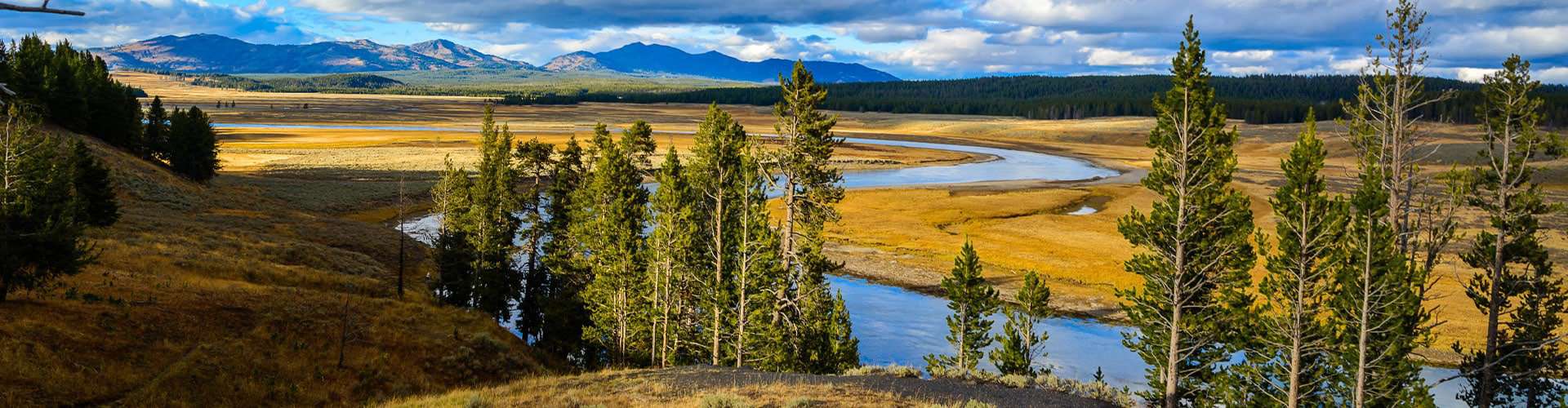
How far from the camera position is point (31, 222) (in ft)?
86.7

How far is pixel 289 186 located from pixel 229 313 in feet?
212

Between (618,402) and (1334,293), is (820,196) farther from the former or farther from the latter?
(1334,293)

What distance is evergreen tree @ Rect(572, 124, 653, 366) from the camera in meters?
38.2

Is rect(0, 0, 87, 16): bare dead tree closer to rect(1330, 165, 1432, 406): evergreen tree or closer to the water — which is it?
rect(1330, 165, 1432, 406): evergreen tree

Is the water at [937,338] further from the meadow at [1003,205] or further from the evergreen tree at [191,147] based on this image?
the evergreen tree at [191,147]

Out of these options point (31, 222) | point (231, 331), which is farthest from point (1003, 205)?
point (31, 222)

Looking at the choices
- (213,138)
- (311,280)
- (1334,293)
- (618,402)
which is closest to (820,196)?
(618,402)

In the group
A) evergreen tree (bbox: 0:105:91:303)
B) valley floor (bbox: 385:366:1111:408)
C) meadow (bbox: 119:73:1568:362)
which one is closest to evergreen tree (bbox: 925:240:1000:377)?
valley floor (bbox: 385:366:1111:408)

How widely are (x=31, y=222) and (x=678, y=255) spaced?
1968cm

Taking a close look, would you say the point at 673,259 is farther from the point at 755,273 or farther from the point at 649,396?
the point at 649,396

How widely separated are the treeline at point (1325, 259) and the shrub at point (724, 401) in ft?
41.2

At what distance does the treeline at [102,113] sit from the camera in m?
78.5

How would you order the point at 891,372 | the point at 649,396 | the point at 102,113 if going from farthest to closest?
the point at 102,113 → the point at 891,372 → the point at 649,396

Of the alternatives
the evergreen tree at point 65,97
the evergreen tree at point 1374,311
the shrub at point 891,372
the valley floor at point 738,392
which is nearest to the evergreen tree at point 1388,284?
the evergreen tree at point 1374,311
